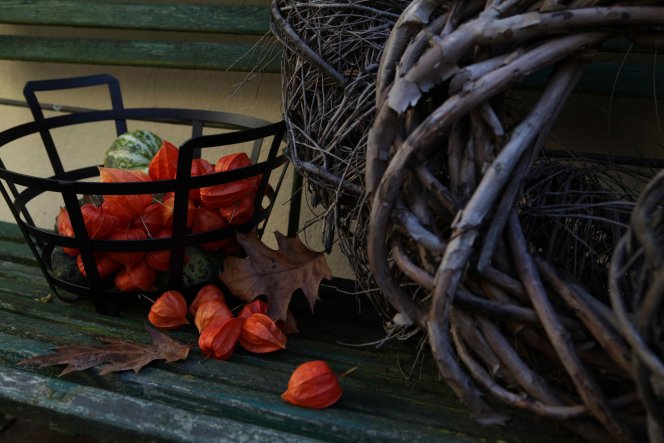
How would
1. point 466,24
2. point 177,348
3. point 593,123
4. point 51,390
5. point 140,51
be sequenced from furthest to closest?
1. point 140,51
2. point 593,123
3. point 177,348
4. point 51,390
5. point 466,24

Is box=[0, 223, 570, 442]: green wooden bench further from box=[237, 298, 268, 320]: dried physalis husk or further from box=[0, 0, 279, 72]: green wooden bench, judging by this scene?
box=[0, 0, 279, 72]: green wooden bench

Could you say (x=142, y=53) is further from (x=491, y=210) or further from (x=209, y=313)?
(x=491, y=210)

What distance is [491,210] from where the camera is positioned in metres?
0.77

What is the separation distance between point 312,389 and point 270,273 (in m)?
0.35

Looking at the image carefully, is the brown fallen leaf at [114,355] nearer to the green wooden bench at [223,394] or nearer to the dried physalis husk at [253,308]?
the green wooden bench at [223,394]

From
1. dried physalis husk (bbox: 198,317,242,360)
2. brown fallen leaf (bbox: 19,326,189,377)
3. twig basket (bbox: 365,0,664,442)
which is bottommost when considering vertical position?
brown fallen leaf (bbox: 19,326,189,377)

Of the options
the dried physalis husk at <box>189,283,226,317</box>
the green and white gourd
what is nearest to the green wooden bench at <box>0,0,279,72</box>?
the green and white gourd

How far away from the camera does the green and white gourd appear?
139cm

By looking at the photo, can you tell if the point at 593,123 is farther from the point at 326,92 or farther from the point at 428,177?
the point at 428,177

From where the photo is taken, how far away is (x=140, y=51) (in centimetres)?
184

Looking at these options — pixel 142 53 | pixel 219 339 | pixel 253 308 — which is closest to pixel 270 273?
pixel 253 308

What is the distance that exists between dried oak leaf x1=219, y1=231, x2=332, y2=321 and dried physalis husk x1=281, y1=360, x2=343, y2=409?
264 mm

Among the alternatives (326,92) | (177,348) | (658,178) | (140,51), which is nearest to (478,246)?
(658,178)

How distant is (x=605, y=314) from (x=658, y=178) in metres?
0.16
